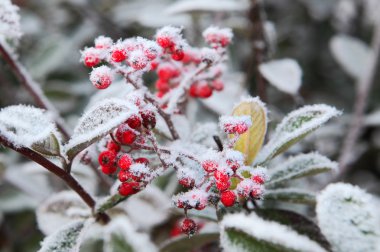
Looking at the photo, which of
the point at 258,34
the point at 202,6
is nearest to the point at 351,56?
the point at 258,34

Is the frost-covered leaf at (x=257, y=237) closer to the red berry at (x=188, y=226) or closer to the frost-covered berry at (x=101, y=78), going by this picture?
the red berry at (x=188, y=226)

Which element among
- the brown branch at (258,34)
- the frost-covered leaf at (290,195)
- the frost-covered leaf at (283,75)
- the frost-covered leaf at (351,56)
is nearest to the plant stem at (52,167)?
the frost-covered leaf at (290,195)

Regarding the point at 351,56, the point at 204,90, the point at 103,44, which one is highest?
the point at 351,56

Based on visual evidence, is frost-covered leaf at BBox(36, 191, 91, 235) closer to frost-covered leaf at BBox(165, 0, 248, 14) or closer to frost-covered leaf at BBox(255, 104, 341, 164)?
frost-covered leaf at BBox(255, 104, 341, 164)

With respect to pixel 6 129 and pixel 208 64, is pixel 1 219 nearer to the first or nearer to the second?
pixel 6 129

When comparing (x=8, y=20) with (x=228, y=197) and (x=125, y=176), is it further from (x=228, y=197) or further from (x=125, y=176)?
(x=228, y=197)
